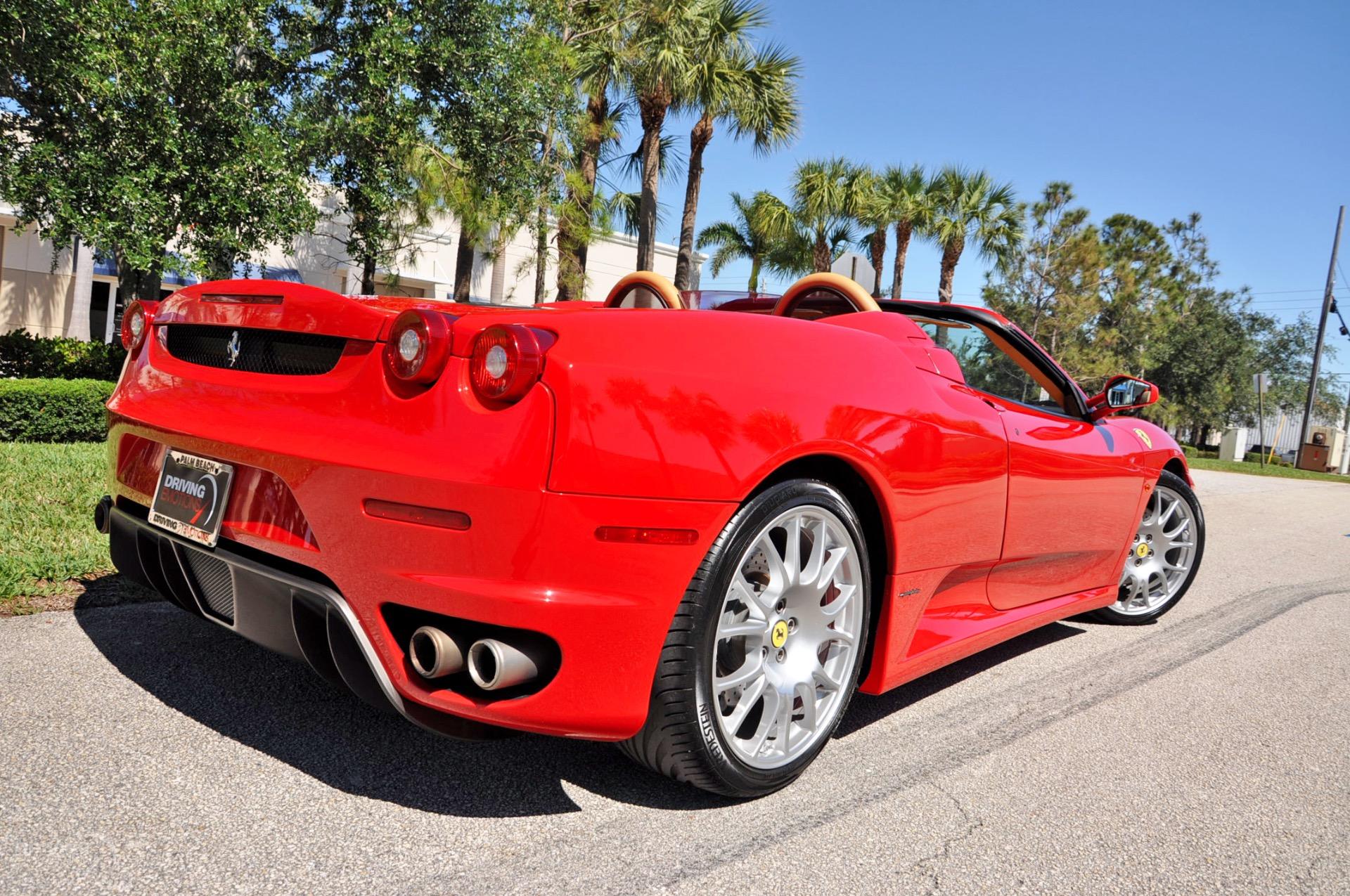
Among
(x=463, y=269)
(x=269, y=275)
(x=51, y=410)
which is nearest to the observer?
(x=51, y=410)

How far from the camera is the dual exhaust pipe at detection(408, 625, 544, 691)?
1876 mm

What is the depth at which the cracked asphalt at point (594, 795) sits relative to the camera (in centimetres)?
191

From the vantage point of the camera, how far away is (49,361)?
11.5 meters

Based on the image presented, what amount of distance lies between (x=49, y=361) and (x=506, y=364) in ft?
39.6

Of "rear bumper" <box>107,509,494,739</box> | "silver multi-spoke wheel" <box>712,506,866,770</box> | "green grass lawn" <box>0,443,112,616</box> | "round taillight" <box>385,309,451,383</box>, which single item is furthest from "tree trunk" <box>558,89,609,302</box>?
"round taillight" <box>385,309,451,383</box>

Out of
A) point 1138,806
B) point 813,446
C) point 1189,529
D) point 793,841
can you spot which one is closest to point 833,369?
point 813,446

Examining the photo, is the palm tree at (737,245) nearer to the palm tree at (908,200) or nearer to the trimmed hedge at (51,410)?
the palm tree at (908,200)

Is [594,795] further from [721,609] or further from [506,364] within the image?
[506,364]

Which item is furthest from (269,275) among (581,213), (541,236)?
(541,236)

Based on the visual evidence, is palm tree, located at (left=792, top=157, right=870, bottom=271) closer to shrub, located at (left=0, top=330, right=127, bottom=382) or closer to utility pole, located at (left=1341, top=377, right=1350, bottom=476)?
shrub, located at (left=0, top=330, right=127, bottom=382)

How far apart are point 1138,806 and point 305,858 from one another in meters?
2.09

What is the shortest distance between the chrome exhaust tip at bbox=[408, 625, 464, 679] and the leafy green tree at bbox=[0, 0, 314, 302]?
320 inches

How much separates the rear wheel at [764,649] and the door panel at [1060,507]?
889 mm

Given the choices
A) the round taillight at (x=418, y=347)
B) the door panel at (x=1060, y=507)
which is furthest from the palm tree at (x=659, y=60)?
the round taillight at (x=418, y=347)
